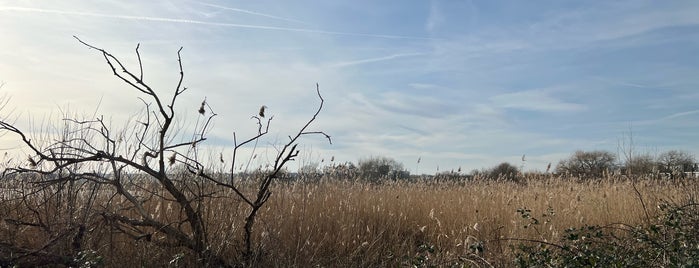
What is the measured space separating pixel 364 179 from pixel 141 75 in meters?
5.64

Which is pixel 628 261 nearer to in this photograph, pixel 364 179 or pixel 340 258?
pixel 340 258

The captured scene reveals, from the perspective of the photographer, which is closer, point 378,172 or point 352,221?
point 352,221

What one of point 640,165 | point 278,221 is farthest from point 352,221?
point 640,165

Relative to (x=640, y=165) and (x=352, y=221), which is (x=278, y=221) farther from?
(x=640, y=165)

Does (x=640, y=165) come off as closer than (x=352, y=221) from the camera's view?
No

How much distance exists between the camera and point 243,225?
532cm

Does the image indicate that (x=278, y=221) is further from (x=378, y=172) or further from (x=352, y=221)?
(x=378, y=172)

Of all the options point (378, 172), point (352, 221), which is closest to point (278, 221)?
point (352, 221)

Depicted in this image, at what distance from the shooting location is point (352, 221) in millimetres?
6637

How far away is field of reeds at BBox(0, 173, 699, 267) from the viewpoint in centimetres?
486

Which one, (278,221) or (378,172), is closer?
(278,221)

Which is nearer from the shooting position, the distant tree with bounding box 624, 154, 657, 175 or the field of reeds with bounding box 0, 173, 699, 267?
the field of reeds with bounding box 0, 173, 699, 267

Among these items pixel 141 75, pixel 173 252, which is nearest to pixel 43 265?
pixel 173 252

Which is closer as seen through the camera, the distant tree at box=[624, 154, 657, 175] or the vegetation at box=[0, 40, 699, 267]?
the vegetation at box=[0, 40, 699, 267]
